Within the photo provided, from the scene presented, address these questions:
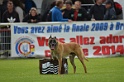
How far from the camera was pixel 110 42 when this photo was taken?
70.2 ft

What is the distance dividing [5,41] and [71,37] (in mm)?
2645

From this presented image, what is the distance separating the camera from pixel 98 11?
74.3 feet

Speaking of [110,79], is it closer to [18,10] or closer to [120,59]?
[120,59]

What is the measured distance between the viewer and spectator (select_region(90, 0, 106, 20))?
2267 cm

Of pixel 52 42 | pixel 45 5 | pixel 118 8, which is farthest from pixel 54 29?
pixel 52 42

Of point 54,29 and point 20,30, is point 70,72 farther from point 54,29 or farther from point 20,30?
point 20,30

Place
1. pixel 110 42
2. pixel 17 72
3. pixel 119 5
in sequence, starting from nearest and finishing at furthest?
pixel 17 72 < pixel 110 42 < pixel 119 5

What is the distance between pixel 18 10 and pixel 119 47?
5.07 metres

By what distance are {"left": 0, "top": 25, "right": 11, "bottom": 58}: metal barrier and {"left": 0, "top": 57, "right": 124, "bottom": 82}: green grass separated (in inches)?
28.0

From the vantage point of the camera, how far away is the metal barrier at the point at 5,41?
21469 mm

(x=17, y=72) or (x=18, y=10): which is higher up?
(x=18, y=10)

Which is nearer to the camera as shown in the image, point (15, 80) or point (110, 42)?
point (15, 80)

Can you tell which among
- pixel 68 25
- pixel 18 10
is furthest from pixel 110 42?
pixel 18 10

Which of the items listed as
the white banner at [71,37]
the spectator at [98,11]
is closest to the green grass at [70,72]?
the white banner at [71,37]
